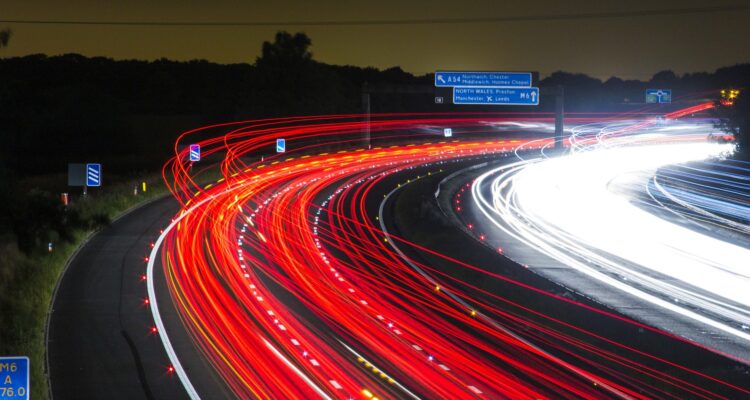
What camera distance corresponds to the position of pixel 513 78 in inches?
2224

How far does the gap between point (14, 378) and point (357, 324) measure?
35.7ft

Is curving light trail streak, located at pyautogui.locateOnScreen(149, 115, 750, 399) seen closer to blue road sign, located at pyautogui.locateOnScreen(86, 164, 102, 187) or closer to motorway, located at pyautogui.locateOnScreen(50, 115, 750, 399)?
motorway, located at pyautogui.locateOnScreen(50, 115, 750, 399)

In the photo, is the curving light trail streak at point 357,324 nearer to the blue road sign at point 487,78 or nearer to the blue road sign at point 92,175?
the blue road sign at point 92,175

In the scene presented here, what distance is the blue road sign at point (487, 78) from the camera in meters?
56.5

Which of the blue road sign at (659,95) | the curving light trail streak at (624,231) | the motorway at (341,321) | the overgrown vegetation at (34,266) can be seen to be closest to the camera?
the overgrown vegetation at (34,266)

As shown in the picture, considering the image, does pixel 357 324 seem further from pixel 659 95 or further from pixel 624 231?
pixel 659 95

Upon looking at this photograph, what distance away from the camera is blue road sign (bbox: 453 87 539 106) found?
5656 cm

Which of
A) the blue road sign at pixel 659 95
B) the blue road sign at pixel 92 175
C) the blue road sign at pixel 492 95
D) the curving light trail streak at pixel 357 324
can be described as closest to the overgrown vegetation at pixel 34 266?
the curving light trail streak at pixel 357 324

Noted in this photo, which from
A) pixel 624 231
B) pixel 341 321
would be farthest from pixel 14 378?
pixel 624 231

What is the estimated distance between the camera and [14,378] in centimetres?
795

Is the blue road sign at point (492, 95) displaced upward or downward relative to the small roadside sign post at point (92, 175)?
upward

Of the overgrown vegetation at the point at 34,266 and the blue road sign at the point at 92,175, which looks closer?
the overgrown vegetation at the point at 34,266

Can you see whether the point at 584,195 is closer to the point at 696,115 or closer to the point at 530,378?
the point at 530,378

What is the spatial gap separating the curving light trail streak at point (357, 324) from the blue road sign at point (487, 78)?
2027cm
